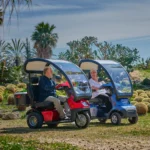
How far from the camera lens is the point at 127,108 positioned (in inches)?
639

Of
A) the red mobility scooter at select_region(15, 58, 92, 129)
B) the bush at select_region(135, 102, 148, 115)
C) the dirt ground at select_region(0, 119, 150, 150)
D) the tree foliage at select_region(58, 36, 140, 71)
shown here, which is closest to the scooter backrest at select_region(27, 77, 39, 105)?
the red mobility scooter at select_region(15, 58, 92, 129)

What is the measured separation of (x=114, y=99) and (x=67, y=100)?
2148 mm

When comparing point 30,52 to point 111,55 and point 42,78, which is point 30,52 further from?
point 42,78

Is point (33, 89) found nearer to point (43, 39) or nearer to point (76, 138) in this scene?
point (76, 138)

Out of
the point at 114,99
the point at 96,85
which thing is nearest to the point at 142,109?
the point at 114,99

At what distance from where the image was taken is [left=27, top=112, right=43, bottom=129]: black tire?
1489cm

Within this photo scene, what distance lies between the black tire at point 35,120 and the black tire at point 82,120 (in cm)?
108

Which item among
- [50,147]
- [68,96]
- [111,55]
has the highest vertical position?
[111,55]

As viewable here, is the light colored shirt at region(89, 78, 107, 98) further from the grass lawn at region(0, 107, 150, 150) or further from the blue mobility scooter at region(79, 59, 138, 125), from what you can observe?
the grass lawn at region(0, 107, 150, 150)

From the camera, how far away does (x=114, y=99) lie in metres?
16.4

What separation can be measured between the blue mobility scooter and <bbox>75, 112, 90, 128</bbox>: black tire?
144 cm

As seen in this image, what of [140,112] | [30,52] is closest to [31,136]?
[140,112]

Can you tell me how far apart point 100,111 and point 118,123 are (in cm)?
82

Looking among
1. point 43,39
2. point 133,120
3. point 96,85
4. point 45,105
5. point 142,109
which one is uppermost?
point 43,39
